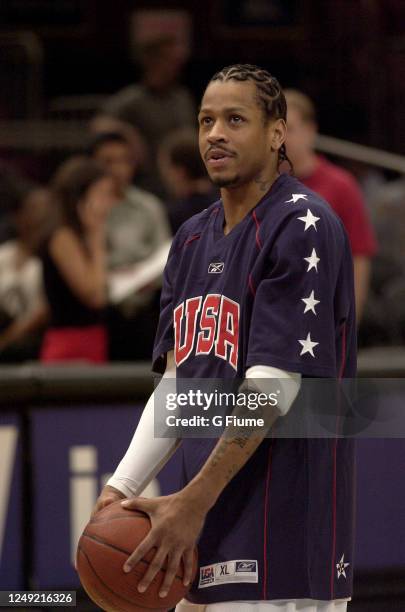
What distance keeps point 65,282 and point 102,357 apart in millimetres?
470

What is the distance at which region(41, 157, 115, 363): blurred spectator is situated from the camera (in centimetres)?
655

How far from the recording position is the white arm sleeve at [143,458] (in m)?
3.28

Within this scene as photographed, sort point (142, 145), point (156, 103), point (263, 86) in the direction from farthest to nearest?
point (156, 103) → point (142, 145) → point (263, 86)

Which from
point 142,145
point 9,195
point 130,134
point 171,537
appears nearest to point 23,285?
point 9,195

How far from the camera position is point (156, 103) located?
9070mm

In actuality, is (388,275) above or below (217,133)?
below

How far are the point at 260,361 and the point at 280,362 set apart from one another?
0.16 ft

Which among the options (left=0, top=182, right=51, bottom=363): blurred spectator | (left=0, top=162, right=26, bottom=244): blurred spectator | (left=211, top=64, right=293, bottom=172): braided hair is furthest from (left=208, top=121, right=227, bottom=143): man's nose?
(left=0, top=162, right=26, bottom=244): blurred spectator

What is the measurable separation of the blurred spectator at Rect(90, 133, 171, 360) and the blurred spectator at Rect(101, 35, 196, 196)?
918 mm

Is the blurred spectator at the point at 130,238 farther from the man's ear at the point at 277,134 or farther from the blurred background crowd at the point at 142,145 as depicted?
the man's ear at the point at 277,134

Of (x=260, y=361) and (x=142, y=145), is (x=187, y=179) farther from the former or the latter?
(x=260, y=361)

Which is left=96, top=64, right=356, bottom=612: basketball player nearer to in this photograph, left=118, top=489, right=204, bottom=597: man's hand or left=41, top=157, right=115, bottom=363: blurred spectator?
left=118, top=489, right=204, bottom=597: man's hand

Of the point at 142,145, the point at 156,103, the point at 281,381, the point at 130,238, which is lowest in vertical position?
the point at 281,381

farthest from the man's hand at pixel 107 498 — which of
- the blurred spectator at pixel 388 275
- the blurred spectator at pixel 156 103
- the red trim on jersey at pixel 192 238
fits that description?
the blurred spectator at pixel 156 103
